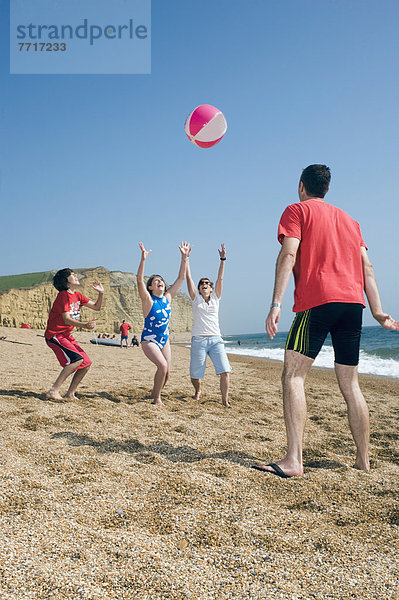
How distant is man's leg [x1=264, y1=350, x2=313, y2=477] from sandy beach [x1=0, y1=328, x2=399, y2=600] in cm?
11

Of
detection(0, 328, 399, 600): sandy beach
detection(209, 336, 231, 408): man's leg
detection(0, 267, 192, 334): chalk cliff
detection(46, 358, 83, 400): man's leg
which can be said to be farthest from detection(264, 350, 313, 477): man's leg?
detection(0, 267, 192, 334): chalk cliff

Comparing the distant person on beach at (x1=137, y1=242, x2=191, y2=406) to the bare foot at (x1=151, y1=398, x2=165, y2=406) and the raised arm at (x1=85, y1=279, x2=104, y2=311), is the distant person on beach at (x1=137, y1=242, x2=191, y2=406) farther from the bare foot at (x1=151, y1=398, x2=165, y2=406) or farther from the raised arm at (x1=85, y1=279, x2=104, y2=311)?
the raised arm at (x1=85, y1=279, x2=104, y2=311)

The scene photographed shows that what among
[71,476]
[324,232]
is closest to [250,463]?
[71,476]

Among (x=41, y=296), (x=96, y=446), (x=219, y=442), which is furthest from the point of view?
(x=41, y=296)

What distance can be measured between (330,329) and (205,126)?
4.08m

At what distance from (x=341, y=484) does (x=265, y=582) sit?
3.88 feet

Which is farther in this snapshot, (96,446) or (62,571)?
(96,446)

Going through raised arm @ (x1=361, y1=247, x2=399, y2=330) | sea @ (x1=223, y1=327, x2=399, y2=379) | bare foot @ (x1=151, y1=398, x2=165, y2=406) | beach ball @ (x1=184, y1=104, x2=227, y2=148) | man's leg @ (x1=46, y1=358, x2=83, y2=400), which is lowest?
sea @ (x1=223, y1=327, x2=399, y2=379)

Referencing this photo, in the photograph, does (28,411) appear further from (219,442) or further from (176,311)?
(176,311)

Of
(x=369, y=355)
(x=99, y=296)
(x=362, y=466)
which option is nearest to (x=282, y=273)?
(x=362, y=466)

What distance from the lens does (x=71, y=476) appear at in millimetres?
2479

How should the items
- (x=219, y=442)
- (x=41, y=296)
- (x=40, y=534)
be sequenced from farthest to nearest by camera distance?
(x=41, y=296) < (x=219, y=442) < (x=40, y=534)

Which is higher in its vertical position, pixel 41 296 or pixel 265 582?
pixel 41 296

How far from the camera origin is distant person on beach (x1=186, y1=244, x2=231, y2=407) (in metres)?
5.35
